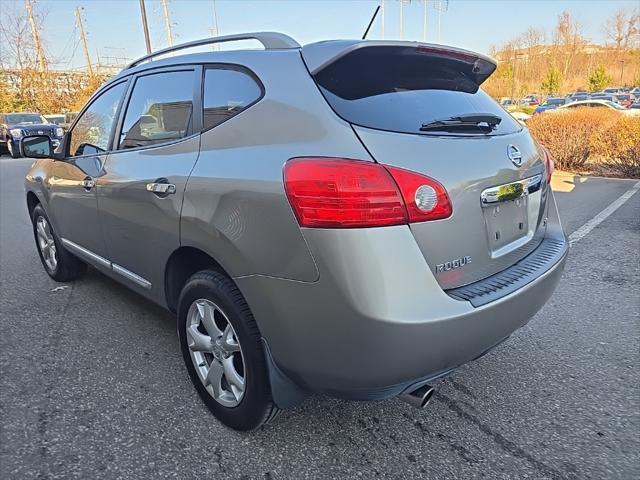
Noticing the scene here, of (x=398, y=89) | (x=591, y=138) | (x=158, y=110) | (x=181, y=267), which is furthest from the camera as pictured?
(x=591, y=138)

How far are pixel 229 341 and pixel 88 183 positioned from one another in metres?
1.72

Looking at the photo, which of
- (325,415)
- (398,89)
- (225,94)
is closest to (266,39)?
(225,94)

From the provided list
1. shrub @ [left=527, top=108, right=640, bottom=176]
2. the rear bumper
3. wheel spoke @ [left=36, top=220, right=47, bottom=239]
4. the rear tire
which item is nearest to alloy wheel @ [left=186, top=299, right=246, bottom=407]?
the rear bumper

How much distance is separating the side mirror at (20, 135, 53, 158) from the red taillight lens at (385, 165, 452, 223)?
319 cm

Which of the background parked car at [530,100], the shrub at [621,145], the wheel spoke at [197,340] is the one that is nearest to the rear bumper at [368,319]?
the wheel spoke at [197,340]

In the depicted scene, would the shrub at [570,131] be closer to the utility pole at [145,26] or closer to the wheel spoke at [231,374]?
the wheel spoke at [231,374]

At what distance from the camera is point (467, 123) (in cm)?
217

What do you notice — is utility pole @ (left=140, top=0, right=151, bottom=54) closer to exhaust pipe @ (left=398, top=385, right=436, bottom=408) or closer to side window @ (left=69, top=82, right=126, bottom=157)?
side window @ (left=69, top=82, right=126, bottom=157)

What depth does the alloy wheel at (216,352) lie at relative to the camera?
221 centimetres

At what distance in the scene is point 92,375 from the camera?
2803 mm

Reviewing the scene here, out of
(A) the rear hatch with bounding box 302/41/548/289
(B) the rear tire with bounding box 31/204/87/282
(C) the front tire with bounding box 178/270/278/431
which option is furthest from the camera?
(B) the rear tire with bounding box 31/204/87/282

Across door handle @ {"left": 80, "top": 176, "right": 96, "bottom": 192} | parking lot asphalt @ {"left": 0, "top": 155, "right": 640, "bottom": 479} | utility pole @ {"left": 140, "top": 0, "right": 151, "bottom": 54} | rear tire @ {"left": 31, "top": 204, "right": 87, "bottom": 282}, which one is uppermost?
utility pole @ {"left": 140, "top": 0, "right": 151, "bottom": 54}

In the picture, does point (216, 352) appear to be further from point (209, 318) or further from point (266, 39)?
point (266, 39)

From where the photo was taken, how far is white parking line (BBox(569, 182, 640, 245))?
5410mm
